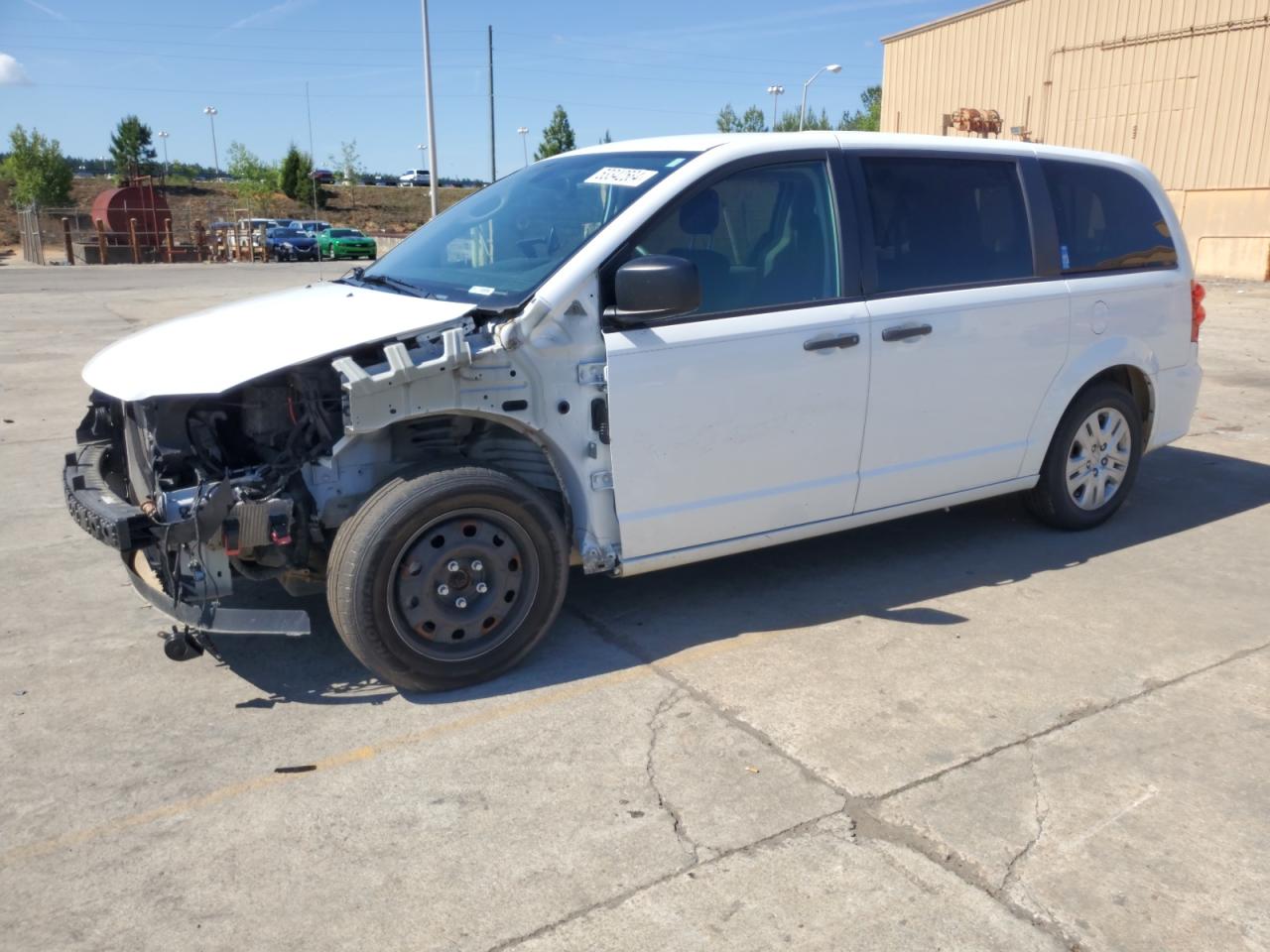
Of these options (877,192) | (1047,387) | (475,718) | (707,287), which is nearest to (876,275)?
(877,192)

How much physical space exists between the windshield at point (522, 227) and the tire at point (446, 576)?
0.75 m

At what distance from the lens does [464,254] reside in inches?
184

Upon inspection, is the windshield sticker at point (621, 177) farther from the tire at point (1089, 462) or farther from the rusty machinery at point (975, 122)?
the rusty machinery at point (975, 122)

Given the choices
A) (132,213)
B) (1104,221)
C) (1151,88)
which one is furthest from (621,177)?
(132,213)

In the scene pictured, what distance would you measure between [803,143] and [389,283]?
6.16 ft

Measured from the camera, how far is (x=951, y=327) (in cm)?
480

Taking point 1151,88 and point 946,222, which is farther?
point 1151,88

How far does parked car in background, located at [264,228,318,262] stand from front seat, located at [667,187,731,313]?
37.6 metres

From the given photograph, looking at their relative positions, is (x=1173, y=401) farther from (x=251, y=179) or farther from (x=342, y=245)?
(x=251, y=179)

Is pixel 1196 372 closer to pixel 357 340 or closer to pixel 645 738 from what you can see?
pixel 645 738

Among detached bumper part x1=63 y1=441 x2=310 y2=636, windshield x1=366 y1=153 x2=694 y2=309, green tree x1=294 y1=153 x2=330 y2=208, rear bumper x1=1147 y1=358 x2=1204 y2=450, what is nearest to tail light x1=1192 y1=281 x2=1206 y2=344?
rear bumper x1=1147 y1=358 x2=1204 y2=450

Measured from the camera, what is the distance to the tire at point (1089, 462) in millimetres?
5539

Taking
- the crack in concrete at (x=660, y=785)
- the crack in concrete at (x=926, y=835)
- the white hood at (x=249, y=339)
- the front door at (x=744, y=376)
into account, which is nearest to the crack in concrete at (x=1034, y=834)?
the crack in concrete at (x=926, y=835)

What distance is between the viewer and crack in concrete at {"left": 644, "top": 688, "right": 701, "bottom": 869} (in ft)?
10.0
